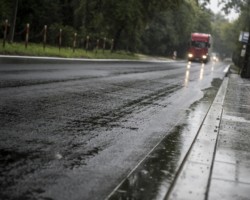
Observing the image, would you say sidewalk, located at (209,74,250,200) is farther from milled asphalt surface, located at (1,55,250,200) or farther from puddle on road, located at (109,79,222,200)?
puddle on road, located at (109,79,222,200)

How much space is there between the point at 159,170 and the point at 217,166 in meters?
0.72

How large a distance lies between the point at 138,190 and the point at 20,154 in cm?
147

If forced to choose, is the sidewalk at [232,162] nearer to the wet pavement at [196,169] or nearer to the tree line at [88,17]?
the wet pavement at [196,169]

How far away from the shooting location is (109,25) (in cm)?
4606

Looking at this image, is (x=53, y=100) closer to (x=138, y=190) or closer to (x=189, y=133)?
(x=189, y=133)

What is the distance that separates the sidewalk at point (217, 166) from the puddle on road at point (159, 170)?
0.10 metres

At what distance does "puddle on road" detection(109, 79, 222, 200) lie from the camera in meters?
3.95

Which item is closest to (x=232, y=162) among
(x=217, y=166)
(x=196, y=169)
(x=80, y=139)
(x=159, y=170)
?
(x=217, y=166)

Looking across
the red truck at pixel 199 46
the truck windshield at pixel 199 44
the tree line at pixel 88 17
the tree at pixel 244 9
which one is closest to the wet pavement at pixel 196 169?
the tree at pixel 244 9

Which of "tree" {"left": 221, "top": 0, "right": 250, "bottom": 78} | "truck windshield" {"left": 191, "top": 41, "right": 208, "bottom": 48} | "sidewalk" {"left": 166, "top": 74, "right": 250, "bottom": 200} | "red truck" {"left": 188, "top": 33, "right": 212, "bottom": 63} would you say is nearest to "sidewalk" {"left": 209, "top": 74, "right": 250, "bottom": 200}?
"sidewalk" {"left": 166, "top": 74, "right": 250, "bottom": 200}

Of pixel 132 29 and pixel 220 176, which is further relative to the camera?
pixel 132 29

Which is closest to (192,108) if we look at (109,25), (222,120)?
(222,120)

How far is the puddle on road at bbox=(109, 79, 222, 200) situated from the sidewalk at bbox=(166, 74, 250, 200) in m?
0.10

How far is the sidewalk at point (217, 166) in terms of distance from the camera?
4.11 m
